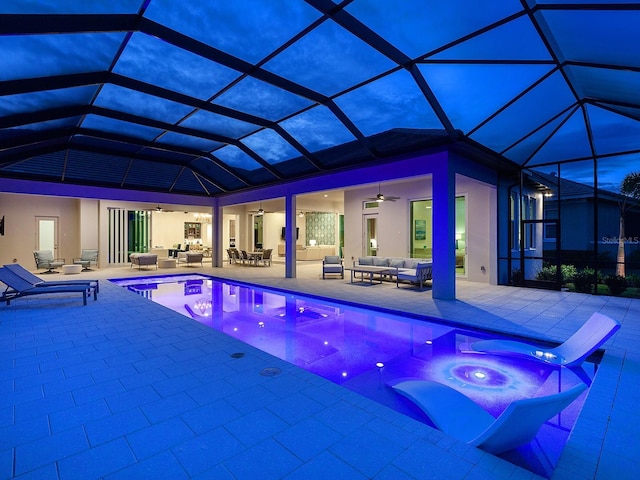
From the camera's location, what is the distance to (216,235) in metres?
15.5

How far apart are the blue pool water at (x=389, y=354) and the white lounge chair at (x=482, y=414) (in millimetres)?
134

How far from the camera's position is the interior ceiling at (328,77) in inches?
154

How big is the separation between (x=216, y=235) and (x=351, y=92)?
1120 centimetres

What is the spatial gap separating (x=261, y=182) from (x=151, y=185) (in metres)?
4.73

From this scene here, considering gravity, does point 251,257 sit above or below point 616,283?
above

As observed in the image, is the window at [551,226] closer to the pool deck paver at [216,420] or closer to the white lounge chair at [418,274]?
the white lounge chair at [418,274]

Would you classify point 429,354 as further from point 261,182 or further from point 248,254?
point 248,254

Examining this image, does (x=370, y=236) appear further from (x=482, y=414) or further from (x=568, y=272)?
(x=482, y=414)

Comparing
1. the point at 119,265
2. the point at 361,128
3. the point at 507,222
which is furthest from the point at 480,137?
the point at 119,265

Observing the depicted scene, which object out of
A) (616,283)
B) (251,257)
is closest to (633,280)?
(616,283)

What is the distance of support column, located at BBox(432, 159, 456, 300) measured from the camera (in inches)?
279

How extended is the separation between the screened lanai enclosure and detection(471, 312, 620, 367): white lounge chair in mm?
3435

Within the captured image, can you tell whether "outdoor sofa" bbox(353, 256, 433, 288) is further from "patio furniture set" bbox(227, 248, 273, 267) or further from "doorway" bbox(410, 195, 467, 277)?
"patio furniture set" bbox(227, 248, 273, 267)

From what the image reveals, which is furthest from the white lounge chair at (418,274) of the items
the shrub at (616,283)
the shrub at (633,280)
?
the shrub at (633,280)
